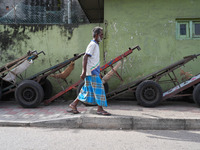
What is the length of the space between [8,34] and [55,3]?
10.4 metres

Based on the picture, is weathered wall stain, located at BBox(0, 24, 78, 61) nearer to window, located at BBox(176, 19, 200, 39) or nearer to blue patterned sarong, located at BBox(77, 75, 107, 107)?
blue patterned sarong, located at BBox(77, 75, 107, 107)

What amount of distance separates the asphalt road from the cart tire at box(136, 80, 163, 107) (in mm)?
1489

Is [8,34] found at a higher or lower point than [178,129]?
higher

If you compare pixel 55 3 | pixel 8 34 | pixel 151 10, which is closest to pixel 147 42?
pixel 151 10

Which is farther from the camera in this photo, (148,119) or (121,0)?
(121,0)

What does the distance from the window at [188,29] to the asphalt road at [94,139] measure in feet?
12.4

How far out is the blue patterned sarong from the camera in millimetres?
4223

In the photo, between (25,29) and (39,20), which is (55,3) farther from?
(25,29)

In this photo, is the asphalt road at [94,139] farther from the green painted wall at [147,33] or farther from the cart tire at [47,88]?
the green painted wall at [147,33]

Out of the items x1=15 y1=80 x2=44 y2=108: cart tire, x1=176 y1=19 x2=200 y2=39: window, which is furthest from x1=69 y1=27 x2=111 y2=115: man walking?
x1=176 y1=19 x2=200 y2=39: window

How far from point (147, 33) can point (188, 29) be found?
4.20ft

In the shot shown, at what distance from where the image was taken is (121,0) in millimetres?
6738

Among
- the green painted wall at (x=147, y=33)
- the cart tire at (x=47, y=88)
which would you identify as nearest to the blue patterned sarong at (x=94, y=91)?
the cart tire at (x=47, y=88)

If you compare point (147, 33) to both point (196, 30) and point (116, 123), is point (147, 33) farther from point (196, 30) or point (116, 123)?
point (116, 123)
